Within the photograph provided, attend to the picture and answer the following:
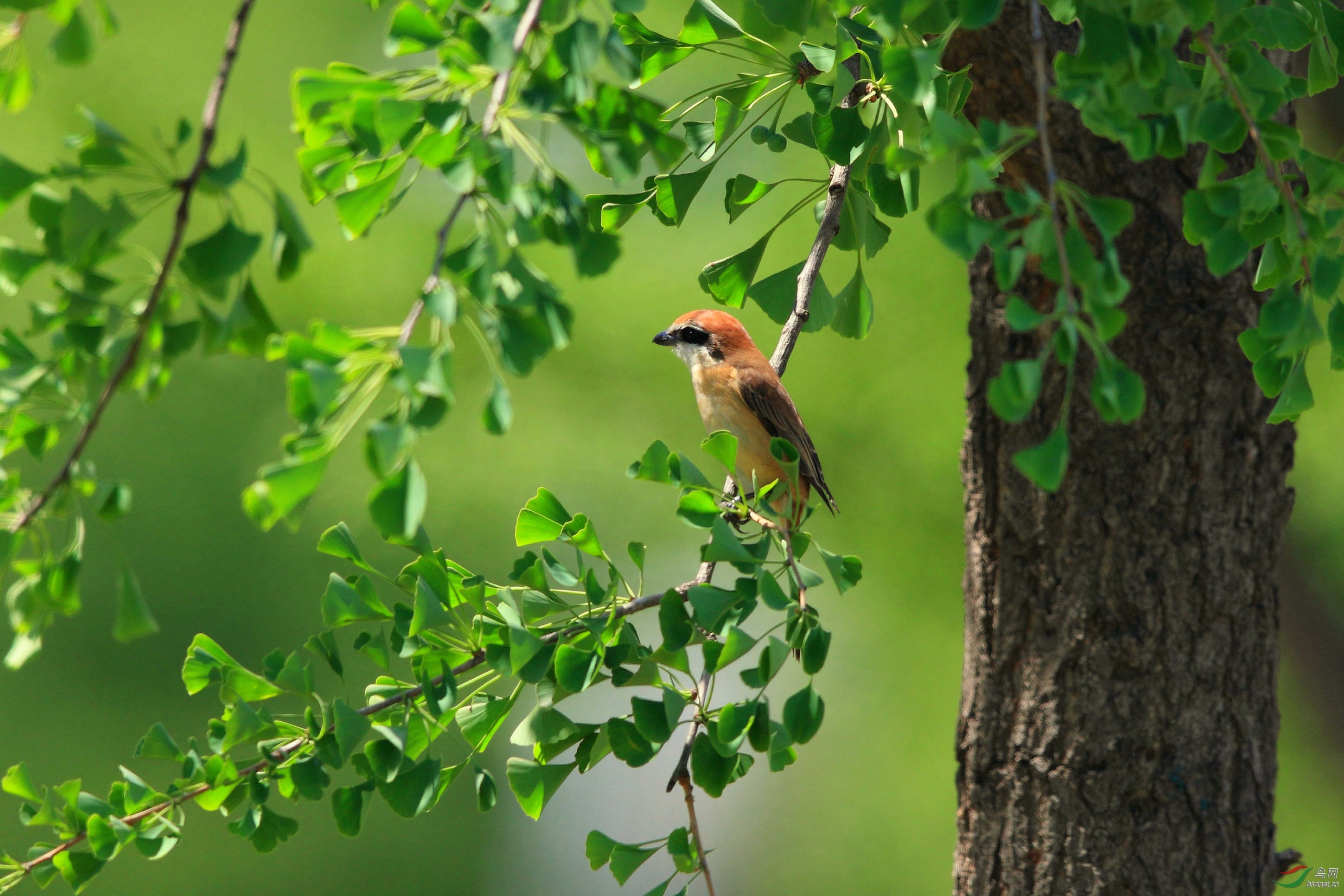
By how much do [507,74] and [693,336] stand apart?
101 inches

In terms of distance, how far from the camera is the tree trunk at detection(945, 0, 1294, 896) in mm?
2312

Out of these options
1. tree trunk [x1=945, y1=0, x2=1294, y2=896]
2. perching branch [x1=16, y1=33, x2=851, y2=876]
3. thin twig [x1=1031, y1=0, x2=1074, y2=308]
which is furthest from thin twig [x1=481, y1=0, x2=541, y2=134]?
tree trunk [x1=945, y1=0, x2=1294, y2=896]

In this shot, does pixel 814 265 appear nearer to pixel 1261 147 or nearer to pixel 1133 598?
pixel 1261 147

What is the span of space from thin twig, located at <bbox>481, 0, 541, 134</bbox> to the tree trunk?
1801 millimetres

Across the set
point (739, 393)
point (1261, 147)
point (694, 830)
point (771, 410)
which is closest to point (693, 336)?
point (739, 393)

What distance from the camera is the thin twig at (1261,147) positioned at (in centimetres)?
103

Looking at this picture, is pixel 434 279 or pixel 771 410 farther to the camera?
pixel 771 410

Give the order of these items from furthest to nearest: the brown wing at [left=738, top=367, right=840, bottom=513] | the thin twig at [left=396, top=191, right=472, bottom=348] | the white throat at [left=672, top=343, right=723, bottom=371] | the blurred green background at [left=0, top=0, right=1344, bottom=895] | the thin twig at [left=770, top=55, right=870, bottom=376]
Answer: the blurred green background at [left=0, top=0, right=1344, bottom=895]
the white throat at [left=672, top=343, right=723, bottom=371]
the brown wing at [left=738, top=367, right=840, bottom=513]
the thin twig at [left=770, top=55, right=870, bottom=376]
the thin twig at [left=396, top=191, right=472, bottom=348]

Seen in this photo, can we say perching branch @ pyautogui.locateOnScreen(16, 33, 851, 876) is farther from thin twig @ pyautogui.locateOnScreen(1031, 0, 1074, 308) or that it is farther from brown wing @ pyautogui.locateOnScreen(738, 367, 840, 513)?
brown wing @ pyautogui.locateOnScreen(738, 367, 840, 513)

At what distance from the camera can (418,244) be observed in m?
6.95

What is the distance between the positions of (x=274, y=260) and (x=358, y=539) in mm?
6000

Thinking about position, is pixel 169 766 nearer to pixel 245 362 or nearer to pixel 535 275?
pixel 245 362

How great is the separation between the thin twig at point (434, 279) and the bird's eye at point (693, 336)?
2566mm

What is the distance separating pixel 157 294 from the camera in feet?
2.88
